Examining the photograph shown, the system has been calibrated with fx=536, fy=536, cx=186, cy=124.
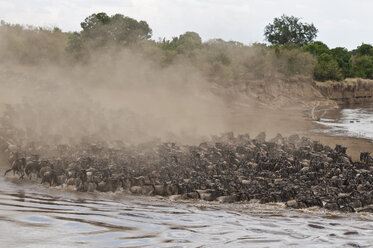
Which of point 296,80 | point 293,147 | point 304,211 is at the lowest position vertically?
point 304,211

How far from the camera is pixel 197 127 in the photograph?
34.9m

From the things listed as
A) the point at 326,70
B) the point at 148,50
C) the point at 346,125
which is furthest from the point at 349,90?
the point at 148,50

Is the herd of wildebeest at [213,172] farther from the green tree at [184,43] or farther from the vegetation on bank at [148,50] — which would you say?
the green tree at [184,43]

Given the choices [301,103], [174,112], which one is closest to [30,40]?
[174,112]

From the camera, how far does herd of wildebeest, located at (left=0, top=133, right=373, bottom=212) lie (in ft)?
58.4

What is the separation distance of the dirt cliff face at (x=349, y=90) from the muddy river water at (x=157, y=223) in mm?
54834

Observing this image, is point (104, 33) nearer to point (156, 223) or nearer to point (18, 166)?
point (18, 166)

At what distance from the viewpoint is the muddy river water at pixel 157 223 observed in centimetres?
1342

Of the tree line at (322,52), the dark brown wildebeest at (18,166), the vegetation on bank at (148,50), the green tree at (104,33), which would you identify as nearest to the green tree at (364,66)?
the tree line at (322,52)

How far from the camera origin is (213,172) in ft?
67.1

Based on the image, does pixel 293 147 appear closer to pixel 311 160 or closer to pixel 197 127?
pixel 311 160

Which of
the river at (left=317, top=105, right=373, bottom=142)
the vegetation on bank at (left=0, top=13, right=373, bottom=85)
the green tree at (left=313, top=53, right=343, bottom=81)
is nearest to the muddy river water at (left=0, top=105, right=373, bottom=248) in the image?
the river at (left=317, top=105, right=373, bottom=142)

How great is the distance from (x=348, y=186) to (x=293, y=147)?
6757 millimetres

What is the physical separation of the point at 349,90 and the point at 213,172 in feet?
204
